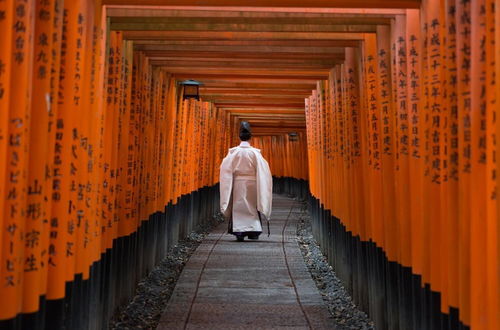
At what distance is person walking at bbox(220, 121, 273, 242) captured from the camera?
1000 centimetres

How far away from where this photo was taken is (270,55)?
6527mm

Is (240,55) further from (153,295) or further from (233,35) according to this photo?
(153,295)

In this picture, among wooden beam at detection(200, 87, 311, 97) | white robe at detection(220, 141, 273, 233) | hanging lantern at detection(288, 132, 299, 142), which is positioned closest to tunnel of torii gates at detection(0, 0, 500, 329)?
wooden beam at detection(200, 87, 311, 97)

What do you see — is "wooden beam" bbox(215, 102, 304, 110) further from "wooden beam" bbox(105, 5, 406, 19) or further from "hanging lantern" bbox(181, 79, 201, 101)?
"wooden beam" bbox(105, 5, 406, 19)

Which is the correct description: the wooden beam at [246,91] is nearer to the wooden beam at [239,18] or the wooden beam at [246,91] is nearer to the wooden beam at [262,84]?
the wooden beam at [262,84]

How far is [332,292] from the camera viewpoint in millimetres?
6605

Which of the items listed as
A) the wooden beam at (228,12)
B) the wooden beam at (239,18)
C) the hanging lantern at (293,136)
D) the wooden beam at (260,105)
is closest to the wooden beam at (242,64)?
the wooden beam at (239,18)

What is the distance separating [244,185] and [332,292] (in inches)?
151

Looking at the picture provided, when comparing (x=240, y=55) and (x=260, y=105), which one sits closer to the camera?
(x=240, y=55)

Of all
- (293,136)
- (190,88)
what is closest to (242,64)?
(190,88)

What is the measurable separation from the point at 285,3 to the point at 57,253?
2.32m

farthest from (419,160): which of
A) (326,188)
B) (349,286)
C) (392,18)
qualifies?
(326,188)

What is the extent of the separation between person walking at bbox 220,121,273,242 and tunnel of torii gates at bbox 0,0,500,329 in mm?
1937

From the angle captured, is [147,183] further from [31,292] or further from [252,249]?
[31,292]
